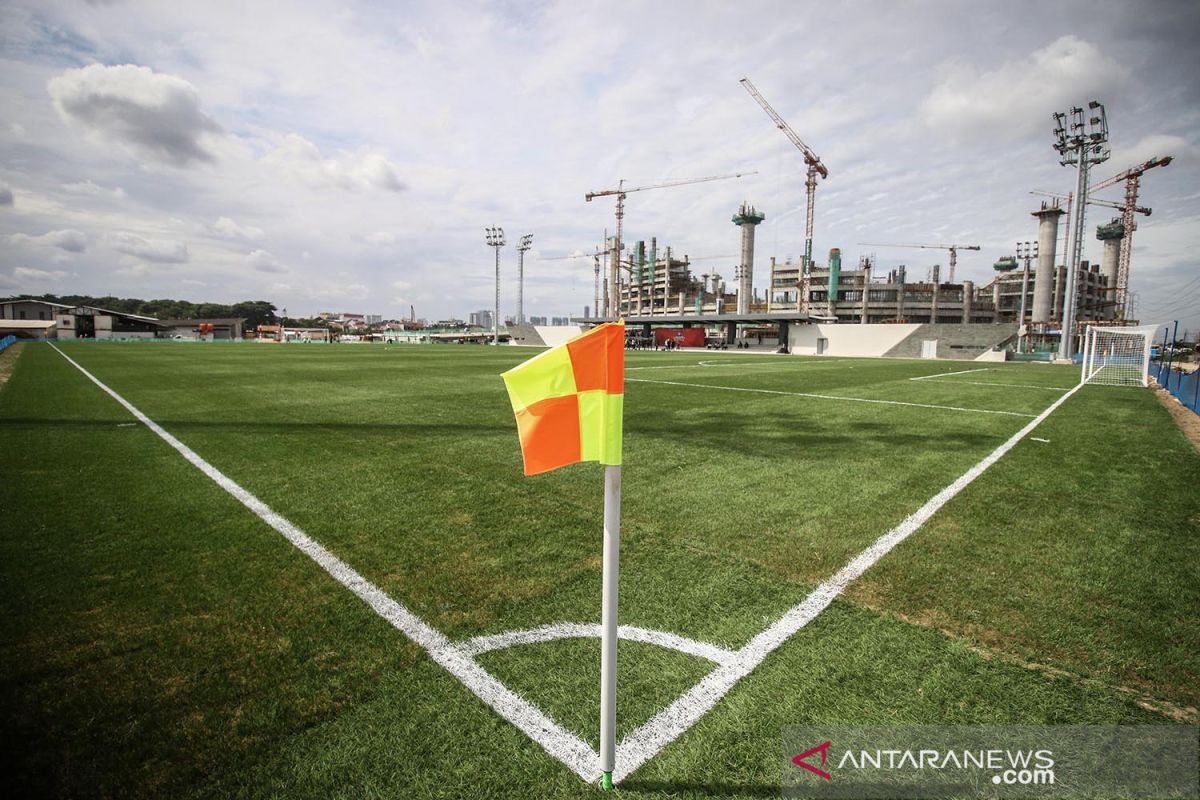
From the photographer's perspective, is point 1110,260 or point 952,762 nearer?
point 952,762

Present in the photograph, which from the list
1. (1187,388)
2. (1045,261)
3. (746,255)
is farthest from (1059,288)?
(1187,388)

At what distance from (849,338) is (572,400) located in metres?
60.7

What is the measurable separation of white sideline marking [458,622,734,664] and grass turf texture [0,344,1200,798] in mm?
75

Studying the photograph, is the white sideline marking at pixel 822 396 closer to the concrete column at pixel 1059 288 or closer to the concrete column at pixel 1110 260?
the concrete column at pixel 1059 288

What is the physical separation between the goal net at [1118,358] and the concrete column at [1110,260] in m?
102

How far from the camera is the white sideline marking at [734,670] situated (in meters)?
2.22

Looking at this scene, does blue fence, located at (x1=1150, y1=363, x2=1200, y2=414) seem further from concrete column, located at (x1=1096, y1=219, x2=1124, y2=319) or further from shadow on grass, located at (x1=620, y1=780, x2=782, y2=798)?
concrete column, located at (x1=1096, y1=219, x2=1124, y2=319)

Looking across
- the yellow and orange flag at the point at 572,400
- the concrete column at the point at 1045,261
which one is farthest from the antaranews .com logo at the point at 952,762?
the concrete column at the point at 1045,261

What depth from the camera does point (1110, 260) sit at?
108875 millimetres

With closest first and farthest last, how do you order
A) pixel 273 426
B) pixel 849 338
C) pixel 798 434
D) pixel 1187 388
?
1. pixel 798 434
2. pixel 273 426
3. pixel 1187 388
4. pixel 849 338

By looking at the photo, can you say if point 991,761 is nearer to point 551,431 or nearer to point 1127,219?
point 551,431

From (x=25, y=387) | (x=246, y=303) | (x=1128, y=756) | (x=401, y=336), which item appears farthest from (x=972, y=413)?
(x=246, y=303)

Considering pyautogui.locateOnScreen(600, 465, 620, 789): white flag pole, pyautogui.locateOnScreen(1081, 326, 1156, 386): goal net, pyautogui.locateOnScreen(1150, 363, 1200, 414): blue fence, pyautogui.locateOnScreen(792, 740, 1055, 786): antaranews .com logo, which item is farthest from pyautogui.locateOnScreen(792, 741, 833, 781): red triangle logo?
pyautogui.locateOnScreen(1081, 326, 1156, 386): goal net

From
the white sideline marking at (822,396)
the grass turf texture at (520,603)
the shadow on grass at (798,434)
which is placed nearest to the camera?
the grass turf texture at (520,603)
